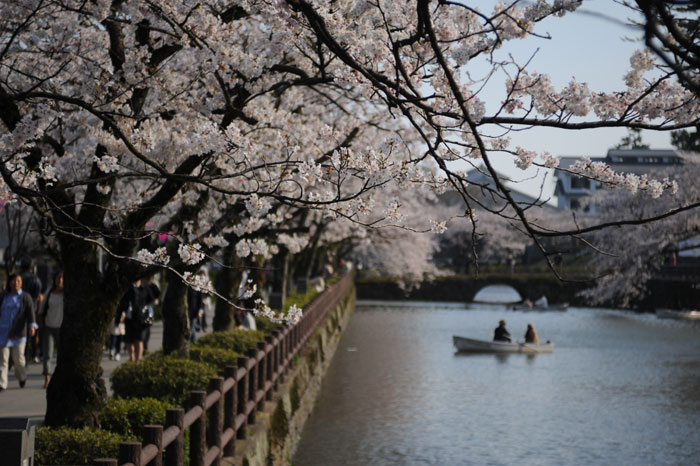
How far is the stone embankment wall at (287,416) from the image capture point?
930 cm

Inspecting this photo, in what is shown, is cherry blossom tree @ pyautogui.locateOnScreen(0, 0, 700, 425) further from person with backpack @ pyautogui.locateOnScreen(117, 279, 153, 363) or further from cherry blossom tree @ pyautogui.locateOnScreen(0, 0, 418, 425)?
person with backpack @ pyautogui.locateOnScreen(117, 279, 153, 363)

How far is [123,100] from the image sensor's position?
8.16 m

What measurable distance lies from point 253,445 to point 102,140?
3466 millimetres

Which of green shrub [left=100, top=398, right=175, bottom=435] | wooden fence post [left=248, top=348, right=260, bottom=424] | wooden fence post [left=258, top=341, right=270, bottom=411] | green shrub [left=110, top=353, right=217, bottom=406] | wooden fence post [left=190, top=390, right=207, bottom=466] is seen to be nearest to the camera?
wooden fence post [left=190, top=390, right=207, bottom=466]

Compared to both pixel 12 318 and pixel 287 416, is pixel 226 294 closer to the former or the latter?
pixel 287 416

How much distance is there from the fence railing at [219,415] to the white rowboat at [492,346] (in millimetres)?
14868

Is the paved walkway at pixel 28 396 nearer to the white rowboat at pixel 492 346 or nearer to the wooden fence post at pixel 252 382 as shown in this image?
the wooden fence post at pixel 252 382

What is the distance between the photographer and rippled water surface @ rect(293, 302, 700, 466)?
14258mm

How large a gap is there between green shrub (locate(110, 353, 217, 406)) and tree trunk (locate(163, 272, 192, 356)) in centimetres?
188

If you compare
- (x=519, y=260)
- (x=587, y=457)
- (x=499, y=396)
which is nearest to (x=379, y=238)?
(x=499, y=396)

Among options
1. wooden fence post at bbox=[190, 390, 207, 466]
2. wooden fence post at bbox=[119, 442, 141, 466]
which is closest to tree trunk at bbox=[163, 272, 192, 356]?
wooden fence post at bbox=[190, 390, 207, 466]

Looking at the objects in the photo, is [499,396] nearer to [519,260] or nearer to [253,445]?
[253,445]

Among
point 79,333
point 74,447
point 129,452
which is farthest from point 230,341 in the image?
point 129,452

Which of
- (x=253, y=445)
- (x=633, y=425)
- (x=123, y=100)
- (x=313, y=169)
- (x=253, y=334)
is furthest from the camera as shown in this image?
(x=633, y=425)
